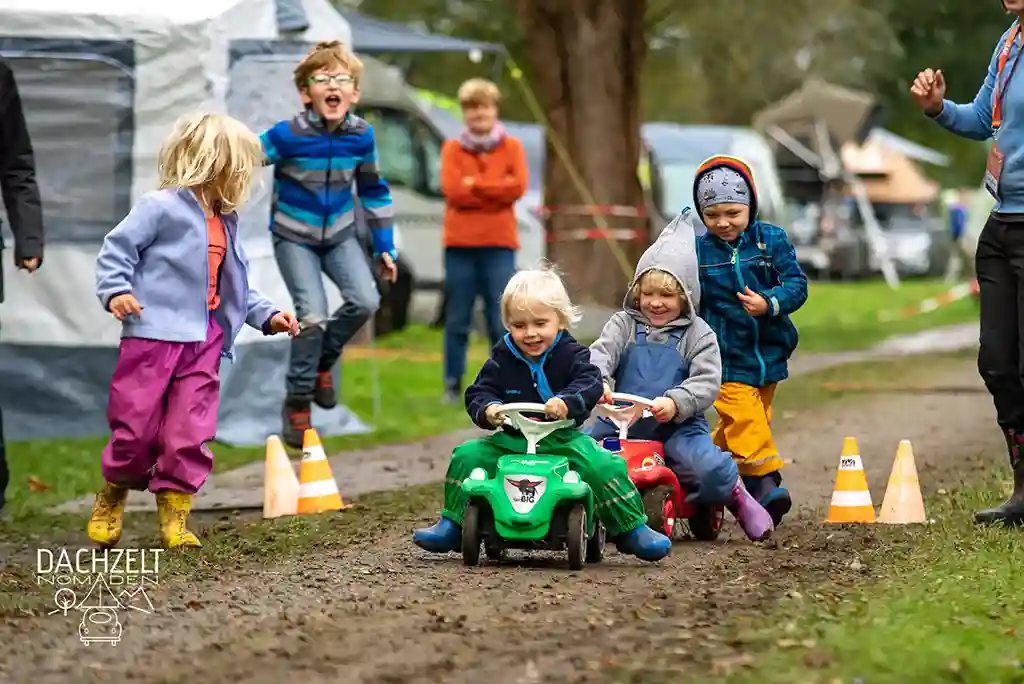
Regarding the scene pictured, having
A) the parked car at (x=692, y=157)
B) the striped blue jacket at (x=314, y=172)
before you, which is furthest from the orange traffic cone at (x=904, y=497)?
the parked car at (x=692, y=157)

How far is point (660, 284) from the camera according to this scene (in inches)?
316

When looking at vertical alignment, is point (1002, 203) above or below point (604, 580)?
above

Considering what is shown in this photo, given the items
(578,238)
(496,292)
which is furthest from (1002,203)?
(578,238)

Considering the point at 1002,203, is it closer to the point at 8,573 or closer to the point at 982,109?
the point at 982,109

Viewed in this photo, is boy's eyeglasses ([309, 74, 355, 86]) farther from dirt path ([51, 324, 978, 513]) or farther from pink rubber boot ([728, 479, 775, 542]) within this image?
pink rubber boot ([728, 479, 775, 542])

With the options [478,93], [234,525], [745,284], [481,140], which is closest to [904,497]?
[745,284]

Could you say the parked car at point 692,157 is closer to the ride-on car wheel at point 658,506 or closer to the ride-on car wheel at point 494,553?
the ride-on car wheel at point 658,506

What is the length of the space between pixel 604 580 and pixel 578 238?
45.9 feet

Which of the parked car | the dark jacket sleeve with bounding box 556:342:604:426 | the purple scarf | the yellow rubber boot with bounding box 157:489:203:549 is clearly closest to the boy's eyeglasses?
the yellow rubber boot with bounding box 157:489:203:549

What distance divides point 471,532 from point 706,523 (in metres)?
1.34

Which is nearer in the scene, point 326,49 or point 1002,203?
point 1002,203

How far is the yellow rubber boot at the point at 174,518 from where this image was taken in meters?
8.06

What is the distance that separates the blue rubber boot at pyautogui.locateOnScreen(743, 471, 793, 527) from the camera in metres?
8.38

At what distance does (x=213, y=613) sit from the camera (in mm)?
6207
